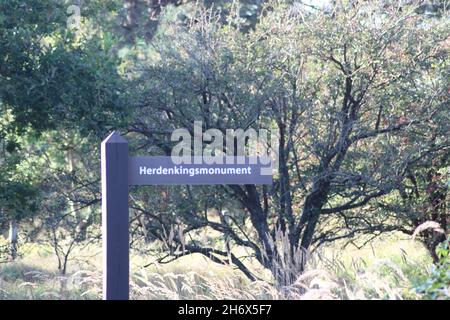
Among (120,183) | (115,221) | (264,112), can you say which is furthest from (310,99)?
(115,221)

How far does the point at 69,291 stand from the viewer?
11172mm

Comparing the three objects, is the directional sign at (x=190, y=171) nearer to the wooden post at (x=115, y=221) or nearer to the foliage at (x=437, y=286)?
the wooden post at (x=115, y=221)

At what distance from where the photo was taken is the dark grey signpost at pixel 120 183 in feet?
21.2

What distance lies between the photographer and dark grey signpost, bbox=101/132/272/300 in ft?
21.2

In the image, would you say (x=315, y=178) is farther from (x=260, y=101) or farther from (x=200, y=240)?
(x=200, y=240)

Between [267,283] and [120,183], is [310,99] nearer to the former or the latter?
[267,283]

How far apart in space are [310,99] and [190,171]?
5.45 meters

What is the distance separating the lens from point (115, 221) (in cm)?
650

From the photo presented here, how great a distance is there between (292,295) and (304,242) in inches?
192

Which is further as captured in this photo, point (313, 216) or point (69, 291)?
point (313, 216)

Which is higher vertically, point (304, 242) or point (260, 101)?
point (260, 101)

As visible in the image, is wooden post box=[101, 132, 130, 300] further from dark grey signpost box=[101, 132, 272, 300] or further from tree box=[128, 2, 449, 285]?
tree box=[128, 2, 449, 285]
